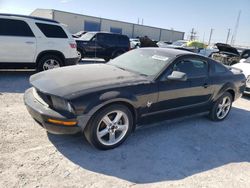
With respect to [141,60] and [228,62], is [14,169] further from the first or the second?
[228,62]

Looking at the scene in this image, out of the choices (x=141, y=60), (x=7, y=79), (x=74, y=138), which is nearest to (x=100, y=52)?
(x=7, y=79)

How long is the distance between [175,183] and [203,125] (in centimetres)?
234

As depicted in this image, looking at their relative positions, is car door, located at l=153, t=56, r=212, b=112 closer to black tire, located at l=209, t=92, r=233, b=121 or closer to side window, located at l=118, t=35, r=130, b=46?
black tire, located at l=209, t=92, r=233, b=121

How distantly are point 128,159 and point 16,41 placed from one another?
5.56 m

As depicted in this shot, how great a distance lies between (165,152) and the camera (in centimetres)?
378

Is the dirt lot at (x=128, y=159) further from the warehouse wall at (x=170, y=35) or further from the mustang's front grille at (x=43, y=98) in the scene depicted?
the warehouse wall at (x=170, y=35)

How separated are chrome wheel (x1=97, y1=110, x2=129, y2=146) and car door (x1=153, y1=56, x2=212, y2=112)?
627 mm

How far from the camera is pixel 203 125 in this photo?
5.10 meters

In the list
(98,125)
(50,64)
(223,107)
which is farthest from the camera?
(50,64)

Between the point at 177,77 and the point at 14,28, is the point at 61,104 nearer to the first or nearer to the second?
the point at 177,77

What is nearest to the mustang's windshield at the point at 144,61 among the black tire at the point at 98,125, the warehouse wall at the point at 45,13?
the black tire at the point at 98,125

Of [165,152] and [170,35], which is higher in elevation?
[165,152]

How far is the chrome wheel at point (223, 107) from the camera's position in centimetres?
539

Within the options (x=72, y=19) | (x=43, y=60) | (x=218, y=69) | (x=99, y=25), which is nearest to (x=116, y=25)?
(x=99, y=25)
